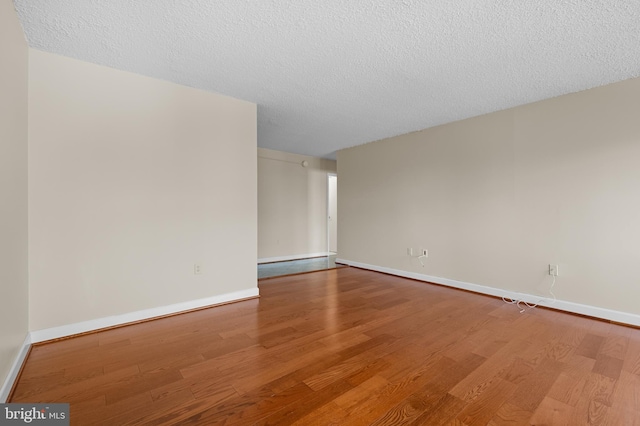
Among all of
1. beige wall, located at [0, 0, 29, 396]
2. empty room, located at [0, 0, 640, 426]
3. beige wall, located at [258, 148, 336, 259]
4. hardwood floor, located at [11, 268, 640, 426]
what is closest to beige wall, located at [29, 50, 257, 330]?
empty room, located at [0, 0, 640, 426]

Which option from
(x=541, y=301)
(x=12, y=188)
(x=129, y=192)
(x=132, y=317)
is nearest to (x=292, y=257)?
(x=132, y=317)

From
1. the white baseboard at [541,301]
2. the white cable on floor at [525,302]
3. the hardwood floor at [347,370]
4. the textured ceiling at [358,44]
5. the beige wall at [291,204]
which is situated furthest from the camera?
the beige wall at [291,204]

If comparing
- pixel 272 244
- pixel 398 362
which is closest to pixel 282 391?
pixel 398 362

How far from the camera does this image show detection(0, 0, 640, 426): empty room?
1.59m

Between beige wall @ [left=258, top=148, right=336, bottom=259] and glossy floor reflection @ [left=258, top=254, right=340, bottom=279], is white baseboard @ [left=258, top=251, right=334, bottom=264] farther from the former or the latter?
glossy floor reflection @ [left=258, top=254, right=340, bottom=279]

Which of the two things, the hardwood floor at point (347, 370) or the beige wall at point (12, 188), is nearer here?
the hardwood floor at point (347, 370)

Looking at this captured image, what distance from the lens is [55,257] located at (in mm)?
2219

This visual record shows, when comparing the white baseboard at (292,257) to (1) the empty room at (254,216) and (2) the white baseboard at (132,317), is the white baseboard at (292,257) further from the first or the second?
(2) the white baseboard at (132,317)

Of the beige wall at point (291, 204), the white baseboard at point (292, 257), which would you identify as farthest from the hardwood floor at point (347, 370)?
the beige wall at point (291, 204)

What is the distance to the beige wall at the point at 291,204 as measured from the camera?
5805 mm

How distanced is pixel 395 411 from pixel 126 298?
8.06 ft

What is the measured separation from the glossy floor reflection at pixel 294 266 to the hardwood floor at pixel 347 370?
74.3 inches

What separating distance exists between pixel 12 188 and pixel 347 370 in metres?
2.41

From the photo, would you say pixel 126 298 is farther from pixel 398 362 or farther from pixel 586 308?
pixel 586 308
